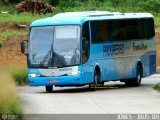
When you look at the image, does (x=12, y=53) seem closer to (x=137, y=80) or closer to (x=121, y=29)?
(x=137, y=80)

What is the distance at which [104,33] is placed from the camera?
33375 millimetres

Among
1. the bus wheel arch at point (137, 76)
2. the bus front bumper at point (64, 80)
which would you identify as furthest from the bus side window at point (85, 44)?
the bus wheel arch at point (137, 76)

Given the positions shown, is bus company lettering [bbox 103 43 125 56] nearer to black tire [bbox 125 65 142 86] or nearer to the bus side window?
the bus side window

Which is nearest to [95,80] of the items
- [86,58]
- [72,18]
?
[86,58]

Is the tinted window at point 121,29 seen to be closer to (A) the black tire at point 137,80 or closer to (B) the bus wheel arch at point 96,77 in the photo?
(B) the bus wheel arch at point 96,77

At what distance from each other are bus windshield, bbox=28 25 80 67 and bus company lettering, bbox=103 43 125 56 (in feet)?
7.05

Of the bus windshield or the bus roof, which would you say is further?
the bus roof

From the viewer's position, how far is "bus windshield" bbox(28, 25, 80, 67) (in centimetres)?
3120

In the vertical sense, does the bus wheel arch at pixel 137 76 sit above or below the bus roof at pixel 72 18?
below

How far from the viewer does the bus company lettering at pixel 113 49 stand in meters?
33.1

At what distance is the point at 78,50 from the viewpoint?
102ft

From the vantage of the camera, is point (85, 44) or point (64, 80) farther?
point (85, 44)

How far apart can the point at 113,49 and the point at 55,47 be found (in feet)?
11.1

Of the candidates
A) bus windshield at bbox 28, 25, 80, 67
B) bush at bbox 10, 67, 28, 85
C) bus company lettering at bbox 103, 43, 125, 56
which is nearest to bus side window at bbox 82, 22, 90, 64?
bus windshield at bbox 28, 25, 80, 67
